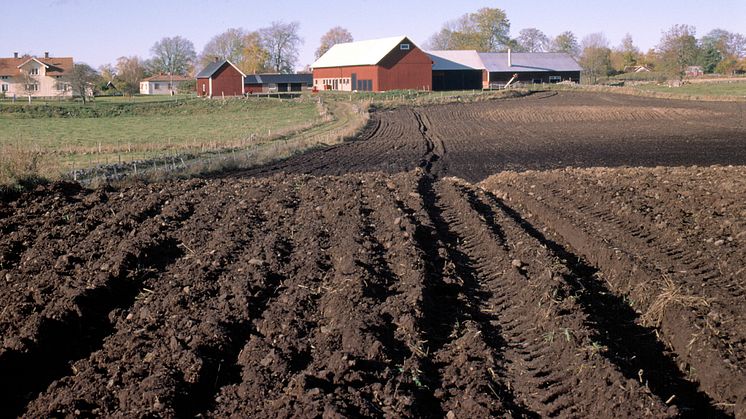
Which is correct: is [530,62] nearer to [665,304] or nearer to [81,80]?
[81,80]

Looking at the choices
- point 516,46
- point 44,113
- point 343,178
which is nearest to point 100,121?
point 44,113

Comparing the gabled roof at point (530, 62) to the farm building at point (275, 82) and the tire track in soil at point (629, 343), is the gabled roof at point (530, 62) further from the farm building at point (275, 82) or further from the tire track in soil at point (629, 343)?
the tire track in soil at point (629, 343)

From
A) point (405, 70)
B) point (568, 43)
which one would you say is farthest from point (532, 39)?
point (405, 70)

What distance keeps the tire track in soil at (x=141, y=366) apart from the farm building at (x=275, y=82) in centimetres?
8692

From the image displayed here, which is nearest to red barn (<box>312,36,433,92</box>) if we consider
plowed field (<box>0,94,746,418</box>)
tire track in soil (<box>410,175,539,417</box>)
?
plowed field (<box>0,94,746,418</box>)

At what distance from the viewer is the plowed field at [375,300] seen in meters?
6.84

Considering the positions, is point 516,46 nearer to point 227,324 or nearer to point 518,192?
point 518,192

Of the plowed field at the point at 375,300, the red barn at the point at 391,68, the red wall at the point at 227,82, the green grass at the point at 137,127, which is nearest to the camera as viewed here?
the plowed field at the point at 375,300

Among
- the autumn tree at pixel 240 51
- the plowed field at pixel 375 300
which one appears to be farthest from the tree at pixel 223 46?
the plowed field at pixel 375 300

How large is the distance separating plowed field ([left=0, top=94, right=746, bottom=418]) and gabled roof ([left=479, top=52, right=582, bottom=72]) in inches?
2938

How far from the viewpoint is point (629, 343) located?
8320 mm

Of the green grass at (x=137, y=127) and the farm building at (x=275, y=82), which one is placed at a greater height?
the farm building at (x=275, y=82)

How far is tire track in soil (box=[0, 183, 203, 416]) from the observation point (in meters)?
7.38

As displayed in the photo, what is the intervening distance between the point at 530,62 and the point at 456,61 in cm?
1053
